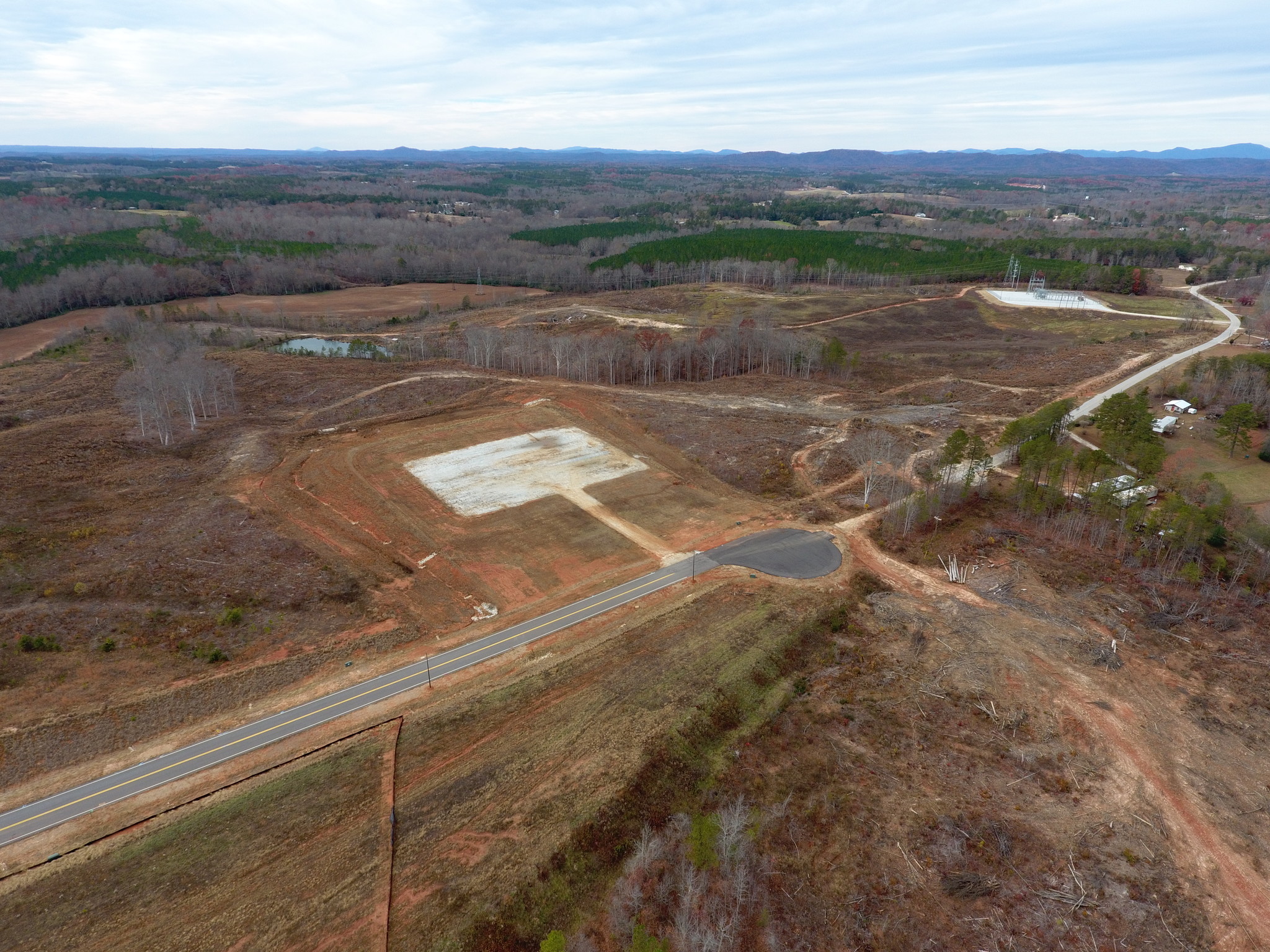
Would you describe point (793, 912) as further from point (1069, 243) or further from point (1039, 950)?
point (1069, 243)

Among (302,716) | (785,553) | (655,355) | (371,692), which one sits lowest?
(785,553)

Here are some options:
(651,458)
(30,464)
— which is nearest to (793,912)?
(651,458)

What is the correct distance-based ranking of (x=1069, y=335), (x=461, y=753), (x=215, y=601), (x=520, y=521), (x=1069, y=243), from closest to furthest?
1. (x=461, y=753)
2. (x=215, y=601)
3. (x=520, y=521)
4. (x=1069, y=335)
5. (x=1069, y=243)

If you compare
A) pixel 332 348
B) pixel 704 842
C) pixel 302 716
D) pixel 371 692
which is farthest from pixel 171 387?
pixel 704 842

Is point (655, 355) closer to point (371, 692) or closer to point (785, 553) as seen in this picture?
point (785, 553)

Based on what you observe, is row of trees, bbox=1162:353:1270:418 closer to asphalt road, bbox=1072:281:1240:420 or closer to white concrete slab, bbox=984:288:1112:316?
asphalt road, bbox=1072:281:1240:420

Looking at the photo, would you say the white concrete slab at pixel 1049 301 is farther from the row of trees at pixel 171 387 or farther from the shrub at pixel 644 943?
the shrub at pixel 644 943
